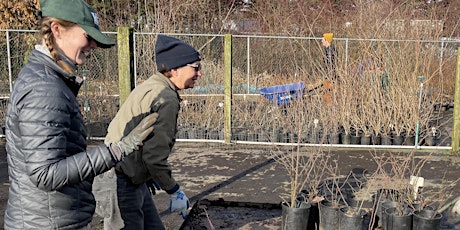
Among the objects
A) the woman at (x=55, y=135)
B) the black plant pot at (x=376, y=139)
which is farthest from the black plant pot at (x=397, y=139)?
the woman at (x=55, y=135)

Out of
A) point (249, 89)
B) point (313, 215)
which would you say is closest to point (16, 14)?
point (249, 89)

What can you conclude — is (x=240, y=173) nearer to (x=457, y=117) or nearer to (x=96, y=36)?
(x=457, y=117)

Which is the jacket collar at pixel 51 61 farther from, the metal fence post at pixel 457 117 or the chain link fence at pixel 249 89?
the metal fence post at pixel 457 117

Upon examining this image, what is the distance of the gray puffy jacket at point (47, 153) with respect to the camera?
154cm

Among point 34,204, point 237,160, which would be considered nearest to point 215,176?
point 237,160

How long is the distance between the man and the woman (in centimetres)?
66

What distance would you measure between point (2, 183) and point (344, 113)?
4928 millimetres

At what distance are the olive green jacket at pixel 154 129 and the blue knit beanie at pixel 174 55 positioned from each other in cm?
12

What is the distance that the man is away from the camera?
244 centimetres

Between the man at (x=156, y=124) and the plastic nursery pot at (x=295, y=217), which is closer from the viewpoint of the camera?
the man at (x=156, y=124)

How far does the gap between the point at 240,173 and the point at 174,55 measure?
10.6 ft

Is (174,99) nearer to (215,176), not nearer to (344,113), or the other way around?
(215,176)

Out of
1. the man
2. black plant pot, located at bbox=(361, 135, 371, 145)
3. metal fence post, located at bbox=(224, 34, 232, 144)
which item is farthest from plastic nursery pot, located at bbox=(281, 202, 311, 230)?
black plant pot, located at bbox=(361, 135, 371, 145)

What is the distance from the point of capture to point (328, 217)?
3.51 m
